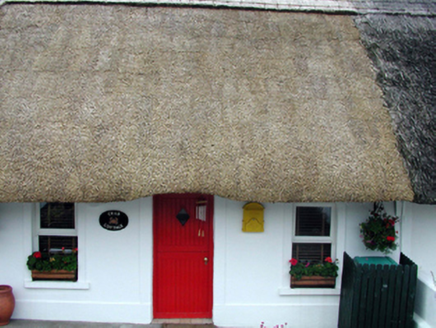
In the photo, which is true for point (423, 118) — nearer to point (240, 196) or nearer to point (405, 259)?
point (405, 259)

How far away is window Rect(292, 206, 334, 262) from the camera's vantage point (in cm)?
489

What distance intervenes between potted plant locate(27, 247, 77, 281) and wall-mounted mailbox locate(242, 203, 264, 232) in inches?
99.5

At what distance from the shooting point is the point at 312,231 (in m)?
4.91

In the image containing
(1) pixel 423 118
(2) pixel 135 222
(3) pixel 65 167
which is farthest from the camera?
(2) pixel 135 222

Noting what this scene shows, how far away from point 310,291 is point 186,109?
10.2ft

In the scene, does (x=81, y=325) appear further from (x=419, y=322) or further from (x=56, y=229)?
(x=419, y=322)

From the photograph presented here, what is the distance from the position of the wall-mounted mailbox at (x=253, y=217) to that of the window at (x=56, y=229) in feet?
8.30

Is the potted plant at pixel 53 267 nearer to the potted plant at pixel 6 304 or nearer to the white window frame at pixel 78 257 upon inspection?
the white window frame at pixel 78 257

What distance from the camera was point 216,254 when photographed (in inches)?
186

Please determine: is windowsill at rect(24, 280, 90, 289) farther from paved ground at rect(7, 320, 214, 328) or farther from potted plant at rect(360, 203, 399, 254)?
potted plant at rect(360, 203, 399, 254)

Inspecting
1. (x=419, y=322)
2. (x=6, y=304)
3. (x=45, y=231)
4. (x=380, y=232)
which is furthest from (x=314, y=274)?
(x=6, y=304)

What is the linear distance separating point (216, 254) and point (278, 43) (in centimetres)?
330

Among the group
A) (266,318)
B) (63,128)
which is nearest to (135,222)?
(63,128)

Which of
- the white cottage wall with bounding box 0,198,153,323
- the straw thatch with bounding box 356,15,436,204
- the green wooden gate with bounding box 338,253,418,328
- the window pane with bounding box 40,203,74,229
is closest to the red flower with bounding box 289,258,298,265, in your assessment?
the green wooden gate with bounding box 338,253,418,328
